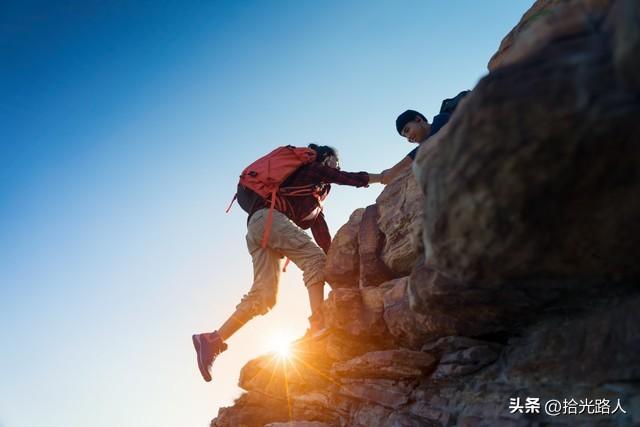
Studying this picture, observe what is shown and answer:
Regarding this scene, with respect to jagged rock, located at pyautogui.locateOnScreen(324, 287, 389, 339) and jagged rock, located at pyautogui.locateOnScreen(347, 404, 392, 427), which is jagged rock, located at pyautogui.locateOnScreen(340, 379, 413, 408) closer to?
jagged rock, located at pyautogui.locateOnScreen(347, 404, 392, 427)

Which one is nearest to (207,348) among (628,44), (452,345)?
(452,345)

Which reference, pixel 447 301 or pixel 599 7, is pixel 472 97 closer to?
pixel 599 7

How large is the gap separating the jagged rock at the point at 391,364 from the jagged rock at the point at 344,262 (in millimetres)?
1736

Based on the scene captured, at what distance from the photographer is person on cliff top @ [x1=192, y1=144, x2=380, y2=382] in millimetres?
8352

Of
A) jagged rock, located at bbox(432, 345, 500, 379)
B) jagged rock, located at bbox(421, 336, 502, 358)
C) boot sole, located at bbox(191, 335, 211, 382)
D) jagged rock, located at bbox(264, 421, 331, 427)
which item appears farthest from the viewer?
boot sole, located at bbox(191, 335, 211, 382)

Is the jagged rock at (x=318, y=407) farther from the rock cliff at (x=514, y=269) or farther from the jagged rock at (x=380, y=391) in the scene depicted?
the jagged rock at (x=380, y=391)

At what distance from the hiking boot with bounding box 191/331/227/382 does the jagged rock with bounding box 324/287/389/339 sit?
2.34 m

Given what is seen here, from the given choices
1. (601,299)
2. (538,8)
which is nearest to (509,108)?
(601,299)

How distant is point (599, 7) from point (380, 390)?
18.8ft

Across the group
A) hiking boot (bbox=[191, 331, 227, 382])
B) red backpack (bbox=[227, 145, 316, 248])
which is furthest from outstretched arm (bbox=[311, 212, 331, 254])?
hiking boot (bbox=[191, 331, 227, 382])

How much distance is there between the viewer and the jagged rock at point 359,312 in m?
7.29

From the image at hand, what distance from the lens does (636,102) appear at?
9.27ft

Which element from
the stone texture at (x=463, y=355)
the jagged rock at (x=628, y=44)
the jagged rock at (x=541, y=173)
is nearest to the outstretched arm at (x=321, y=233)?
the stone texture at (x=463, y=355)

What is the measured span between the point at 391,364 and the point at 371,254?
2277mm
